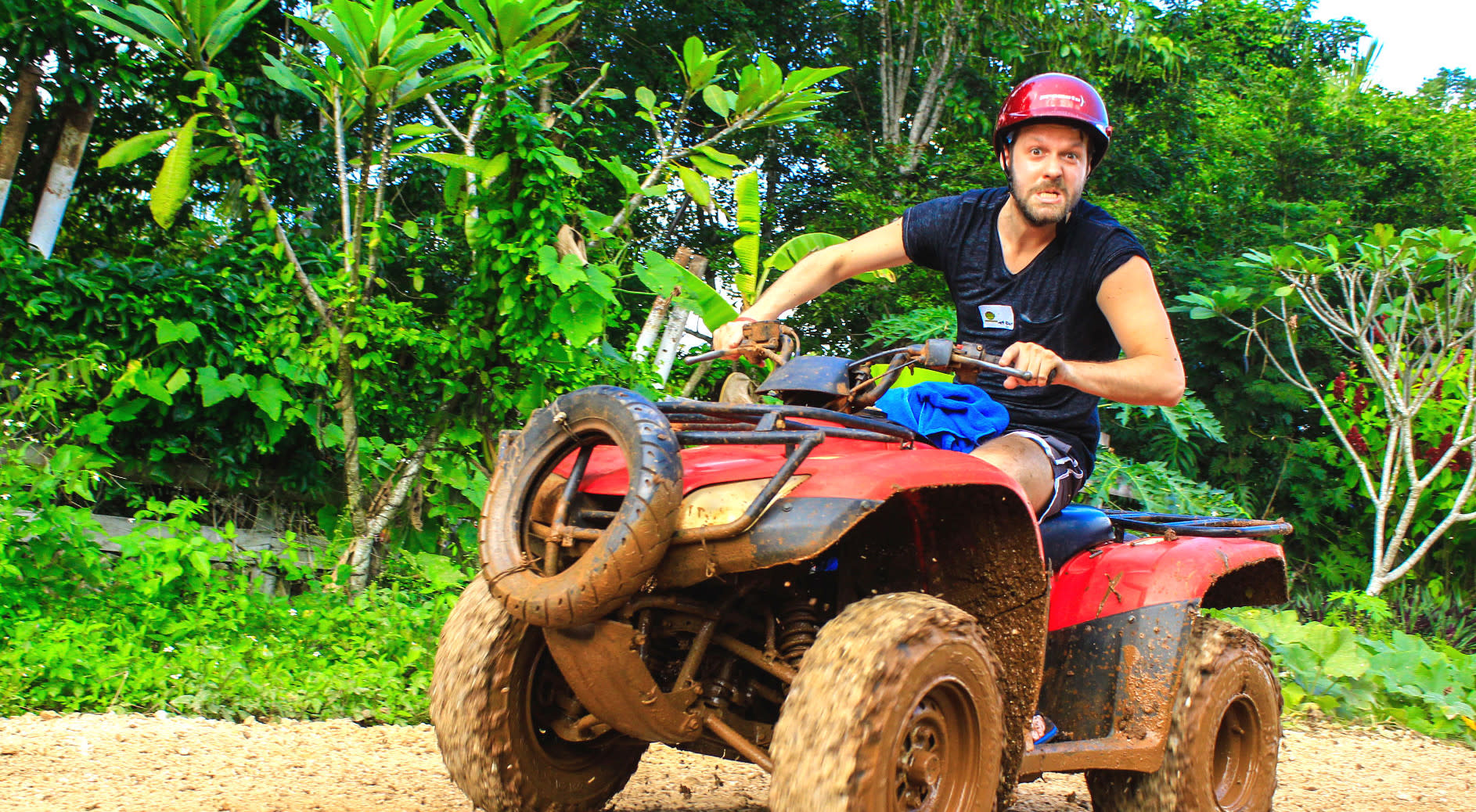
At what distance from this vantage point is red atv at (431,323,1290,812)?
81.9 inches

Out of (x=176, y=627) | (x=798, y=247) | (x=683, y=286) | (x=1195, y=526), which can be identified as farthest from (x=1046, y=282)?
(x=798, y=247)

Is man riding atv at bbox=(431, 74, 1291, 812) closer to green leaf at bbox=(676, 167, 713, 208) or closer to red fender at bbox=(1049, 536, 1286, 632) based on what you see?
red fender at bbox=(1049, 536, 1286, 632)

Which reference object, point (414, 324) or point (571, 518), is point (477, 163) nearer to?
point (414, 324)

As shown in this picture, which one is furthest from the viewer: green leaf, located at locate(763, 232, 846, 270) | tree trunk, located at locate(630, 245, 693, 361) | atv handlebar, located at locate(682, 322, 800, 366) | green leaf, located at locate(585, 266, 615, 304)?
green leaf, located at locate(763, 232, 846, 270)

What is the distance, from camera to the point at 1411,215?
15.1m

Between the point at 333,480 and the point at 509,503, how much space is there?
4.68 m

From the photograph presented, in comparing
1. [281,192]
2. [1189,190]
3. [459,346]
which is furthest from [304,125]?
[1189,190]

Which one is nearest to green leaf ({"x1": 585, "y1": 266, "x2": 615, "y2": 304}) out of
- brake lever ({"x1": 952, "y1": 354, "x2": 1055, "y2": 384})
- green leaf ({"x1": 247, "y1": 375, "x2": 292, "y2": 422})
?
green leaf ({"x1": 247, "y1": 375, "x2": 292, "y2": 422})

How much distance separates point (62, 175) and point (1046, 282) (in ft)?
20.6

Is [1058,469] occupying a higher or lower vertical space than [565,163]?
lower

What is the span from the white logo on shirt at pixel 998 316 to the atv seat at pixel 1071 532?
21.5 inches

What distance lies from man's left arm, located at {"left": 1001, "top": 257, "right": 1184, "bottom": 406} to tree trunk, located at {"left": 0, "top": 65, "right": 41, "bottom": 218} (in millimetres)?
6424

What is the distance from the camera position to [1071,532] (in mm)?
3246

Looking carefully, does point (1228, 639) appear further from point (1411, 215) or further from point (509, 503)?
point (1411, 215)
